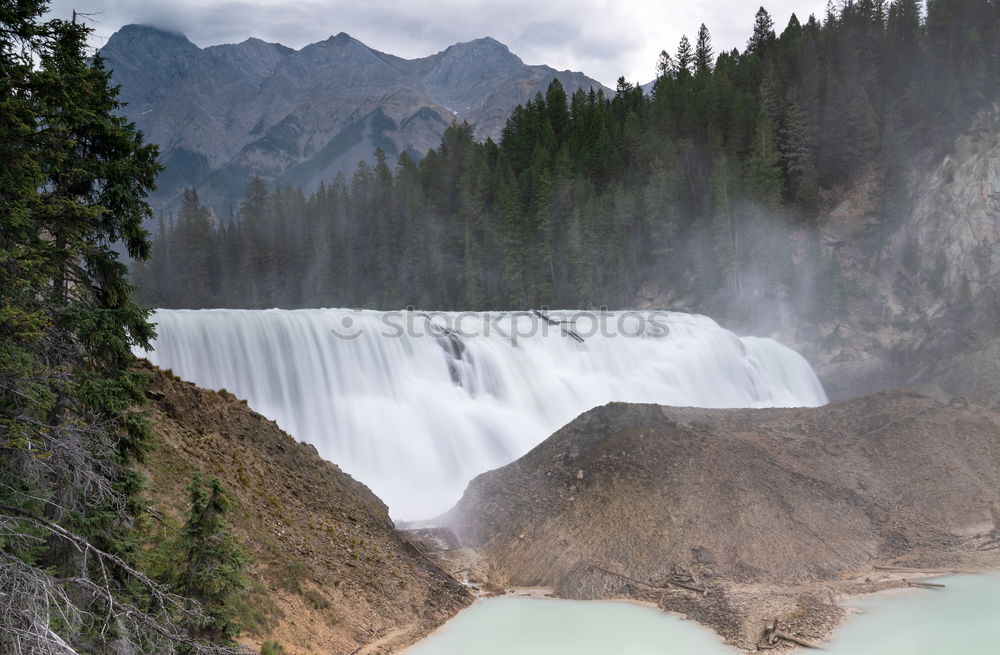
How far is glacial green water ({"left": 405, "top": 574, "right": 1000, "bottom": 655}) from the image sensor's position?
12.0m

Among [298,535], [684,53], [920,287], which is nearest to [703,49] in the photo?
[684,53]

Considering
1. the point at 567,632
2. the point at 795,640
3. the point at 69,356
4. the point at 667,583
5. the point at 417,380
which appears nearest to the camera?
the point at 69,356

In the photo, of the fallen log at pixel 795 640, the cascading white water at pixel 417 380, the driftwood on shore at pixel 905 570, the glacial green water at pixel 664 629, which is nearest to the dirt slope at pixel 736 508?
the driftwood on shore at pixel 905 570

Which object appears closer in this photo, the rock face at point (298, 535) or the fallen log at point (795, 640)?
the rock face at point (298, 535)

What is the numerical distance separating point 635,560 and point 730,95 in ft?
179

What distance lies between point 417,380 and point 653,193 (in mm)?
35970

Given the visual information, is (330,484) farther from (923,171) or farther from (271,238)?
(271,238)

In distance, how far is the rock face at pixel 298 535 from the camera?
11.1 m

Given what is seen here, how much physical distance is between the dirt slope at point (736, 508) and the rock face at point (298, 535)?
9.02 feet

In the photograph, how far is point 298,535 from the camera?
41.8 ft

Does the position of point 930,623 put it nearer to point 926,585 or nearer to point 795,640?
point 926,585

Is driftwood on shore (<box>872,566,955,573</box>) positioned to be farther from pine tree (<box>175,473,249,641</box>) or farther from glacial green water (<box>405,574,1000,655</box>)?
pine tree (<box>175,473,249,641</box>)

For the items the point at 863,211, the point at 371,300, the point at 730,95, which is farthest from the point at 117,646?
the point at 371,300

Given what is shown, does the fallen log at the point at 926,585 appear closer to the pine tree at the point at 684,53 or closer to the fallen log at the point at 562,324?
the fallen log at the point at 562,324
